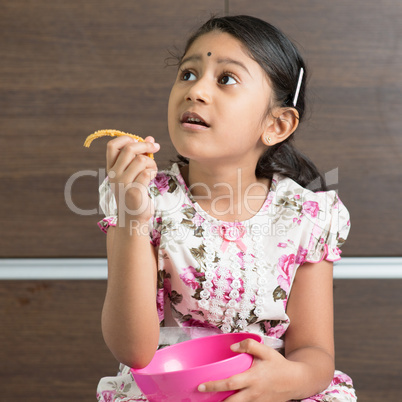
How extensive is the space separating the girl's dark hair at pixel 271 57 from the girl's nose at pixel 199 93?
88mm

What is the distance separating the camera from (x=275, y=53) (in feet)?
2.68

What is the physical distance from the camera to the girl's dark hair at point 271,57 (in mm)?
796

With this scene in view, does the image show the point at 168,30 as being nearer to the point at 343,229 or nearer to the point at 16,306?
the point at 343,229

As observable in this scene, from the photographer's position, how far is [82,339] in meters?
1.17

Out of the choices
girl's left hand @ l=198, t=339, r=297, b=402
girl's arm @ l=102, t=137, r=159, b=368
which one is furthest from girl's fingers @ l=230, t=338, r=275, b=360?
girl's arm @ l=102, t=137, r=159, b=368

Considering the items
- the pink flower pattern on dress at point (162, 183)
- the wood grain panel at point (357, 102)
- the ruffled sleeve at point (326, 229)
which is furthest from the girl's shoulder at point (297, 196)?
the wood grain panel at point (357, 102)

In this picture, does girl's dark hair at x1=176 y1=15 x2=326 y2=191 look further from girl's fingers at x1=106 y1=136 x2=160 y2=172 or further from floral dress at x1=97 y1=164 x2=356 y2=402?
girl's fingers at x1=106 y1=136 x2=160 y2=172

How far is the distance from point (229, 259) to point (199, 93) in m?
0.23

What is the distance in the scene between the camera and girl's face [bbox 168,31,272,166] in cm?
75

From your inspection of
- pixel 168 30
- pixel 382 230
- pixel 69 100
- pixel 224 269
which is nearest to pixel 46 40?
pixel 69 100

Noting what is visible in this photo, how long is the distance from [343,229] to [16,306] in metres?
0.69

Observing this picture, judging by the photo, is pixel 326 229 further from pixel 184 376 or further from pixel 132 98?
pixel 132 98

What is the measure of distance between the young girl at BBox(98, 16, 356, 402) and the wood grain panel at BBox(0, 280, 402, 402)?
336 millimetres

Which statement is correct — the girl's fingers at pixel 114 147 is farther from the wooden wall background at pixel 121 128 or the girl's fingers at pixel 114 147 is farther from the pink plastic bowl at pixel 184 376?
the wooden wall background at pixel 121 128
